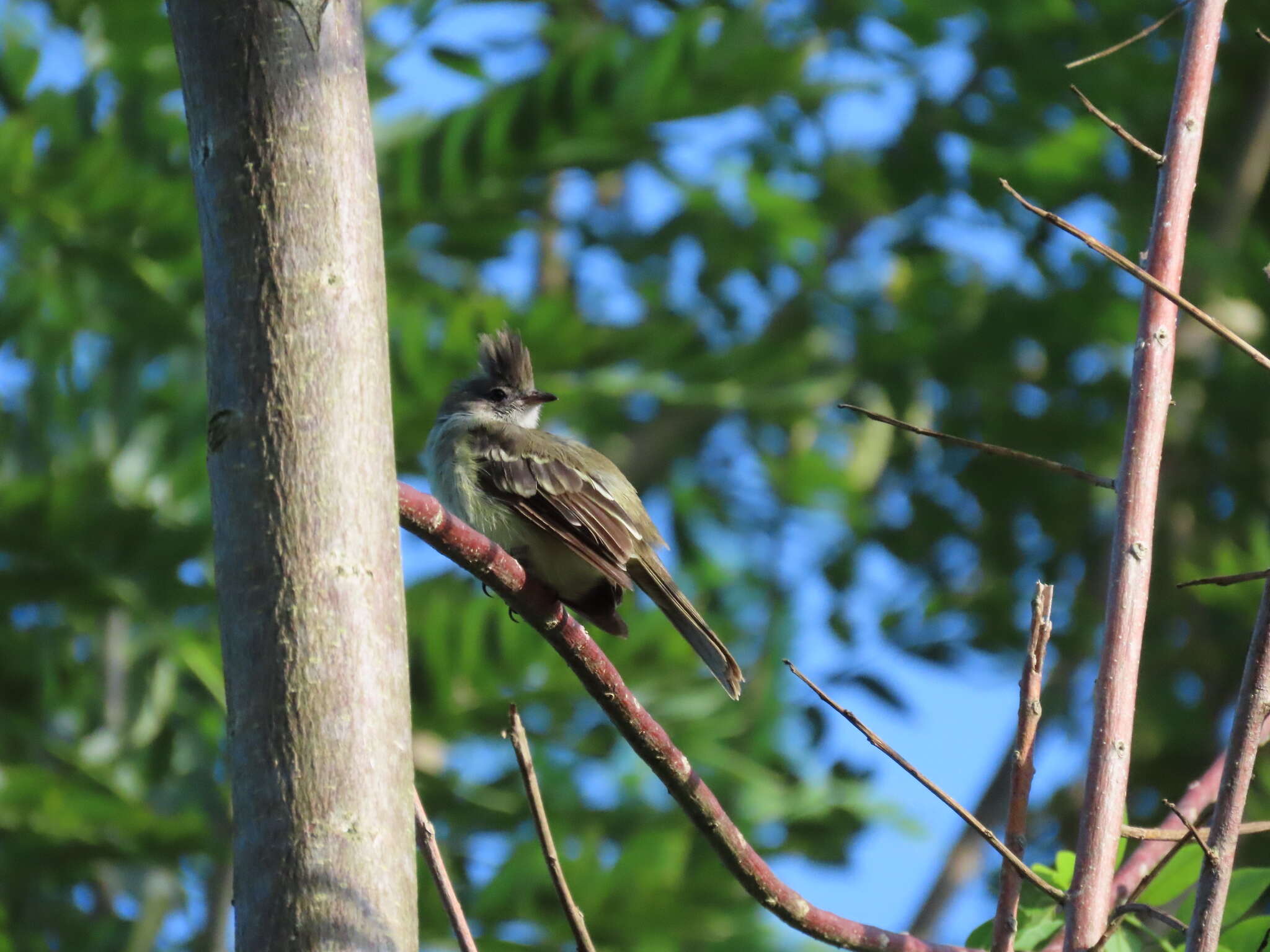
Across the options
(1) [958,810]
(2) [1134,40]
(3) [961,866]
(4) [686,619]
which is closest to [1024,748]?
(1) [958,810]

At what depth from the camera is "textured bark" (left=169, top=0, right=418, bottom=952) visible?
172 cm

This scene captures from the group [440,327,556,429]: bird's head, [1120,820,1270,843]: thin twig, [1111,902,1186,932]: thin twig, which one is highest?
[440,327,556,429]: bird's head

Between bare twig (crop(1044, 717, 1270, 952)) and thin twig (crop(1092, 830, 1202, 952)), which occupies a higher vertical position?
bare twig (crop(1044, 717, 1270, 952))

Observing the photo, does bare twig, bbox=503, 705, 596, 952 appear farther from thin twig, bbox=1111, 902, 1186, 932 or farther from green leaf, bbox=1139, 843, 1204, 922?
green leaf, bbox=1139, 843, 1204, 922

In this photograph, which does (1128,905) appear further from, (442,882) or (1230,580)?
(442,882)

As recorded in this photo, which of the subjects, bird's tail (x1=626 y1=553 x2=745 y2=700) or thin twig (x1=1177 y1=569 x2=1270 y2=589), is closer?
thin twig (x1=1177 y1=569 x2=1270 y2=589)

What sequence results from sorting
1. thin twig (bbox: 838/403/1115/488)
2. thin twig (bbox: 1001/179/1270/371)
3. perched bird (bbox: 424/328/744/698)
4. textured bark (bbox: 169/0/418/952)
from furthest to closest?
1. perched bird (bbox: 424/328/744/698)
2. thin twig (bbox: 838/403/1115/488)
3. thin twig (bbox: 1001/179/1270/371)
4. textured bark (bbox: 169/0/418/952)

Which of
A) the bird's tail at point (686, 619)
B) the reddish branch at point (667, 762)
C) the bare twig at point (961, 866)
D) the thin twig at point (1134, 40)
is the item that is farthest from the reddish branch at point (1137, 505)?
the bare twig at point (961, 866)

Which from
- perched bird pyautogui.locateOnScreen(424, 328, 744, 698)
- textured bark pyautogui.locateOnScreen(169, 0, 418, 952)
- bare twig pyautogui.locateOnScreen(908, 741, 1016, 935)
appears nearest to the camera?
textured bark pyautogui.locateOnScreen(169, 0, 418, 952)

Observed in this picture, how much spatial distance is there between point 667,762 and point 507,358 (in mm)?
3549

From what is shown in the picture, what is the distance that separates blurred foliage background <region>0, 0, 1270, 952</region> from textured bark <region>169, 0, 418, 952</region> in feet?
14.4

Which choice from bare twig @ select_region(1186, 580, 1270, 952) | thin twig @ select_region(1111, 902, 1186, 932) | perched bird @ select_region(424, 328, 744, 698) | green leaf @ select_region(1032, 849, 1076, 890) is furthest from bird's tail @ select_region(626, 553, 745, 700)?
bare twig @ select_region(1186, 580, 1270, 952)

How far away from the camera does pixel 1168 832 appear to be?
2.16m

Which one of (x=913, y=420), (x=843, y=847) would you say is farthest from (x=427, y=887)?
(x=913, y=420)
